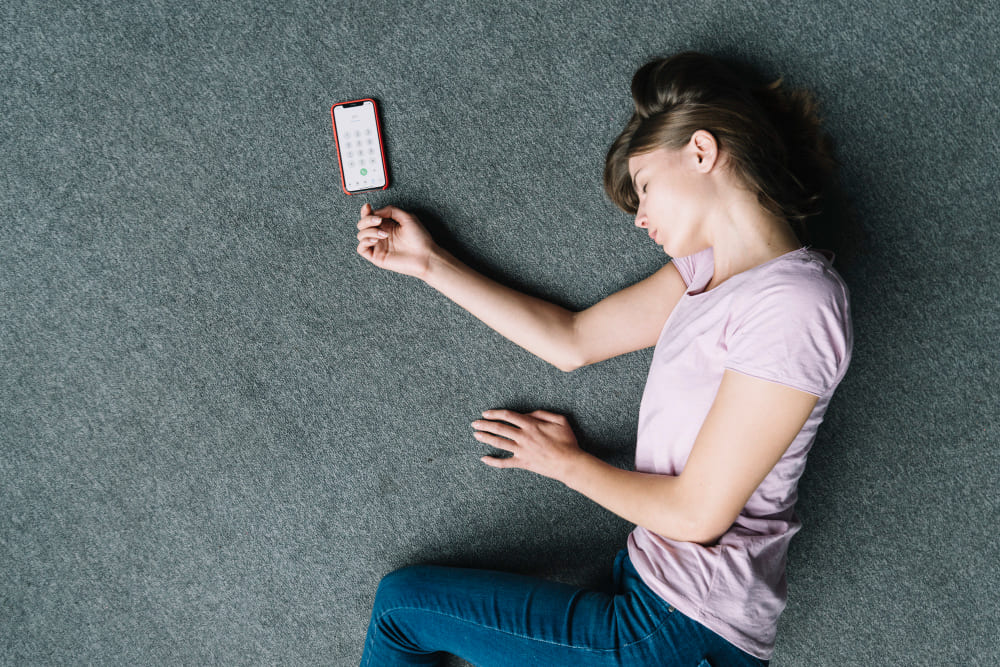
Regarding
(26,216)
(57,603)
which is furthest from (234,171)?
(57,603)

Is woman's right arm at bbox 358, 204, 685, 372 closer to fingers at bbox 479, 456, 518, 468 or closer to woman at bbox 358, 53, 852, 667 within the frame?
woman at bbox 358, 53, 852, 667

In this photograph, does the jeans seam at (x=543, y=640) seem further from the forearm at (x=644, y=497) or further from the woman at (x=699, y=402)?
the forearm at (x=644, y=497)

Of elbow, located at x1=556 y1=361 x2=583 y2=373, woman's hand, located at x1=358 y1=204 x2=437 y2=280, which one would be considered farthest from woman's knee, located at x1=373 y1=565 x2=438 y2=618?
woman's hand, located at x1=358 y1=204 x2=437 y2=280

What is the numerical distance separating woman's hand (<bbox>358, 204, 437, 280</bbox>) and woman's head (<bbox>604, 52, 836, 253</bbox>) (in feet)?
1.26

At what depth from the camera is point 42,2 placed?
114 cm

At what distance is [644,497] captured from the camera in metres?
0.92

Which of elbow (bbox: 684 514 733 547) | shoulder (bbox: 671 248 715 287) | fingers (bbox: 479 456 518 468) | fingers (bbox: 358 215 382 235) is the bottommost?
fingers (bbox: 479 456 518 468)

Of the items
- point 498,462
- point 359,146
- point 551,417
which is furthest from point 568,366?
point 359,146

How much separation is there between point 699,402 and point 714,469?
113 millimetres

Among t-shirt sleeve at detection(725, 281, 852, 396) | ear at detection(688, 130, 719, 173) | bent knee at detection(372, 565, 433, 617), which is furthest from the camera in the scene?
bent knee at detection(372, 565, 433, 617)

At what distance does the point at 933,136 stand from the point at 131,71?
1613 millimetres

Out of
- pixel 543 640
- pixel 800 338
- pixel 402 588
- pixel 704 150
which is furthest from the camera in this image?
pixel 402 588

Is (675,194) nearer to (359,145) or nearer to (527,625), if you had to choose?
(359,145)

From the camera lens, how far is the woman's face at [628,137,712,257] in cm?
85
